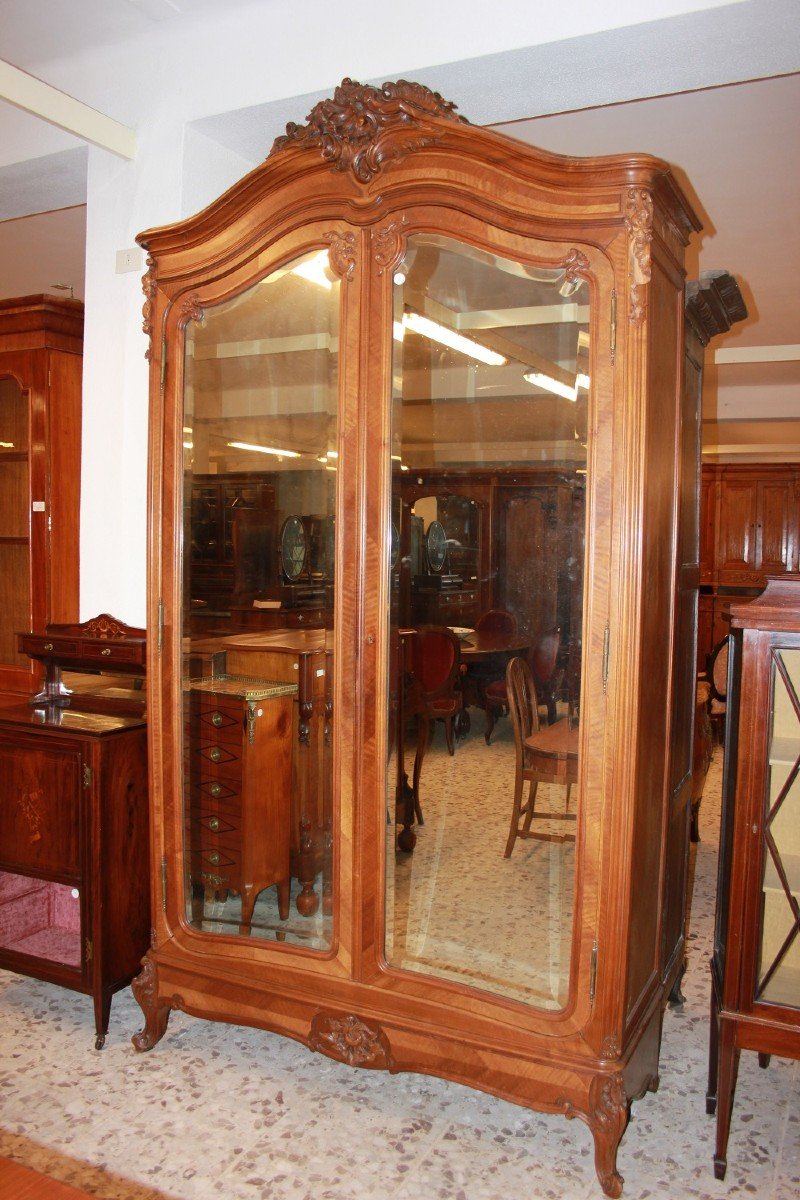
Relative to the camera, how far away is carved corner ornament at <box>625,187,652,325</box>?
68.4 inches

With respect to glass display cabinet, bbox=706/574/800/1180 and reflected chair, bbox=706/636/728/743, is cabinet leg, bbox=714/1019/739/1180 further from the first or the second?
reflected chair, bbox=706/636/728/743

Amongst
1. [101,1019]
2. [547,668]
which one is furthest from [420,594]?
[101,1019]

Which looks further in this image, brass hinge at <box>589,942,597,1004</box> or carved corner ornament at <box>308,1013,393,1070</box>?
carved corner ornament at <box>308,1013,393,1070</box>

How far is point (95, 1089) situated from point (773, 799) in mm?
1772

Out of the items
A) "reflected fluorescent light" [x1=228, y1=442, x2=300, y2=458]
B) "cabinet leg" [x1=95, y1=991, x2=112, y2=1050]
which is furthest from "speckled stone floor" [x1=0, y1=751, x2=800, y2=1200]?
"reflected fluorescent light" [x1=228, y1=442, x2=300, y2=458]

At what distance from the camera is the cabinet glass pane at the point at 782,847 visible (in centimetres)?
194

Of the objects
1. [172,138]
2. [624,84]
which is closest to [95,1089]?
[172,138]

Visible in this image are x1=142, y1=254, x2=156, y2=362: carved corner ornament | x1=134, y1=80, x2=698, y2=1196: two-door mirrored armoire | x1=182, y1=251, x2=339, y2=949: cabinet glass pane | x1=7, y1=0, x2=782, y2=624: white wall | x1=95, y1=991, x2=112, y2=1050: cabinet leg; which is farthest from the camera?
x1=7, y1=0, x2=782, y2=624: white wall

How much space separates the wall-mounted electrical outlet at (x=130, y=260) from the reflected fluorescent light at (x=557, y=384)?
5.19ft

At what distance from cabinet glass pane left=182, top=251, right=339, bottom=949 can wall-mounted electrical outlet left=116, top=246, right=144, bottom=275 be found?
2.72 ft

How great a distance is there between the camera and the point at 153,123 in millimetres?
2887

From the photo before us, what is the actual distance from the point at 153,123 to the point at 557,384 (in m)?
1.84

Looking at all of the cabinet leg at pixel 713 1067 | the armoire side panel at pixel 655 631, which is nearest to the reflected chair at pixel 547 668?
the armoire side panel at pixel 655 631

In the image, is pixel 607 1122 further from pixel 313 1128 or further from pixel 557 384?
pixel 557 384
